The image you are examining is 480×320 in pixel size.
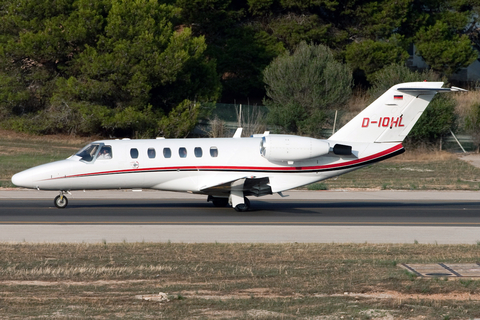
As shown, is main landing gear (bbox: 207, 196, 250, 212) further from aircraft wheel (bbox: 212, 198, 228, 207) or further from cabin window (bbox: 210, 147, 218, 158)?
cabin window (bbox: 210, 147, 218, 158)

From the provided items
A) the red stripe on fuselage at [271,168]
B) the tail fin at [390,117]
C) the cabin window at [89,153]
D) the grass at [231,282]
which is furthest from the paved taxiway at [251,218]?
the tail fin at [390,117]

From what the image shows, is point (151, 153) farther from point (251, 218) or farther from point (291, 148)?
point (291, 148)

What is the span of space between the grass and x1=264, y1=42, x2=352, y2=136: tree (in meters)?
26.9

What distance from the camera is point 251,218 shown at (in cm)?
1844

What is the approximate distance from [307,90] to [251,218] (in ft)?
78.2

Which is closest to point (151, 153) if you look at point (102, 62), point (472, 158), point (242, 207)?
point (242, 207)

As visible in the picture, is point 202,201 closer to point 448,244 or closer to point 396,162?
point 448,244

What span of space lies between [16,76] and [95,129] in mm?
6613

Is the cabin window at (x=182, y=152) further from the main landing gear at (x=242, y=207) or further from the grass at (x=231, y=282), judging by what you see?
the grass at (x=231, y=282)

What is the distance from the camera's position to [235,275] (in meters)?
10.9

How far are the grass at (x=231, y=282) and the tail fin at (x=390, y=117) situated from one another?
654 centimetres

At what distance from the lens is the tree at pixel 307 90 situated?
1596 inches

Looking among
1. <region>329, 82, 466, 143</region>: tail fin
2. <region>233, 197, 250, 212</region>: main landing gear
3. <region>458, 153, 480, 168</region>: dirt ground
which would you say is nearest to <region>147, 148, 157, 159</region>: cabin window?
<region>233, 197, 250, 212</region>: main landing gear

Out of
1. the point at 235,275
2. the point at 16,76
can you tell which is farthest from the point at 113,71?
the point at 235,275
